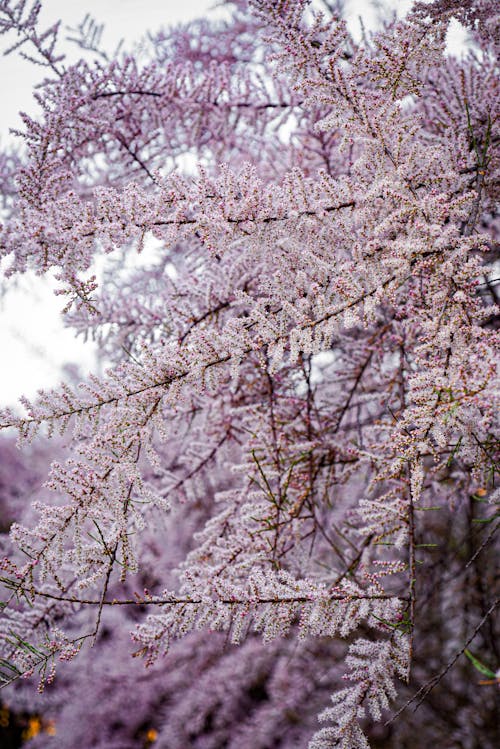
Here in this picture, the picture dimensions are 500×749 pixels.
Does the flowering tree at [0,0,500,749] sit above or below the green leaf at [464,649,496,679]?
above

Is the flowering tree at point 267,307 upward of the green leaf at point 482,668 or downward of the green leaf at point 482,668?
upward

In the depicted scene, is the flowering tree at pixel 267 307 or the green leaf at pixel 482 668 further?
the flowering tree at pixel 267 307

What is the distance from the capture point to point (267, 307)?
1344mm

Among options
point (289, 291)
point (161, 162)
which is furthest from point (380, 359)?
point (161, 162)

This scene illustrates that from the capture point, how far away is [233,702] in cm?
304

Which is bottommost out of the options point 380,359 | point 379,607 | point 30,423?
point 30,423

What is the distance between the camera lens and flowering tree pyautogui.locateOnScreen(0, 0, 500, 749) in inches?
39.8

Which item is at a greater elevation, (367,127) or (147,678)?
(367,127)

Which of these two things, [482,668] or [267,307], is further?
[267,307]

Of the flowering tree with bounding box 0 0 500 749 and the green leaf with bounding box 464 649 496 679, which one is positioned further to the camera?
the flowering tree with bounding box 0 0 500 749

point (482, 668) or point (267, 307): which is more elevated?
point (267, 307)

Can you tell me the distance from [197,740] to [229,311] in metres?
2.84

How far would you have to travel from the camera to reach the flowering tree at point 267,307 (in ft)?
3.31

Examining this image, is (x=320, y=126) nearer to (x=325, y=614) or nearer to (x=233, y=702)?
(x=325, y=614)
